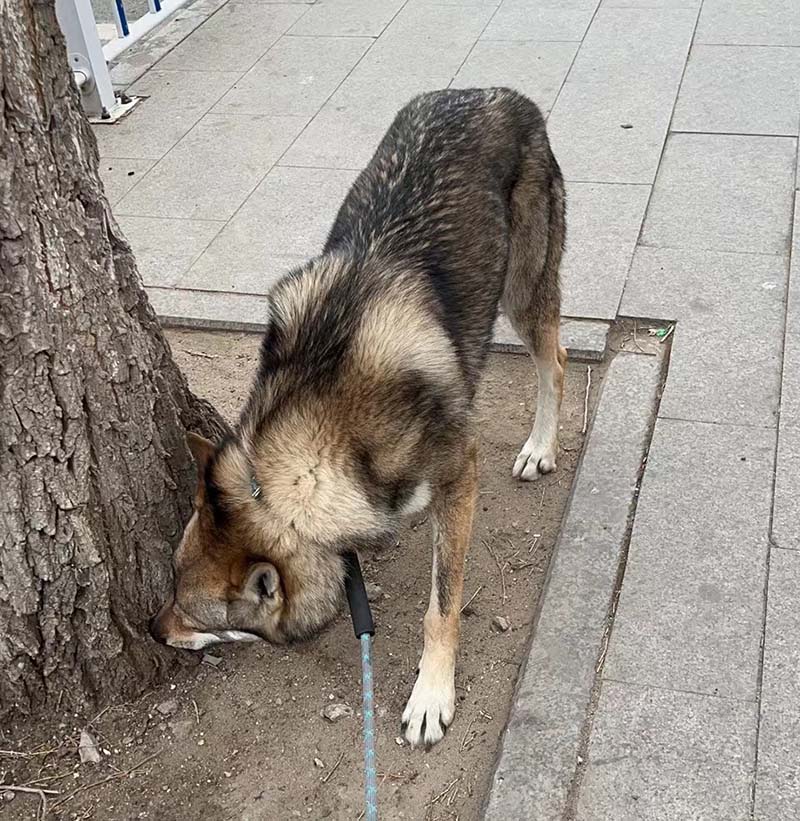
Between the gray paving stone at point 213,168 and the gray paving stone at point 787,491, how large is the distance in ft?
12.0

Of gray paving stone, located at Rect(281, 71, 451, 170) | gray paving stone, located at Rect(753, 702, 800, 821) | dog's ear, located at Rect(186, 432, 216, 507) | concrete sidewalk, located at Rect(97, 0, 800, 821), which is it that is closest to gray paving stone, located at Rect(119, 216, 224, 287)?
concrete sidewalk, located at Rect(97, 0, 800, 821)

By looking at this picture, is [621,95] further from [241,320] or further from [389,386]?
[389,386]

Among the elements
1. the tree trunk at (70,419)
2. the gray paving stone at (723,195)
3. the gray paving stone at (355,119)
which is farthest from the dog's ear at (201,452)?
the gray paving stone at (355,119)

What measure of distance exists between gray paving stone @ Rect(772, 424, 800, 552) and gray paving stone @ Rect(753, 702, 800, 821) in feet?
2.51

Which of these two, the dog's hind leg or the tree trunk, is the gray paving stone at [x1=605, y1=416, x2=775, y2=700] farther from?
the tree trunk

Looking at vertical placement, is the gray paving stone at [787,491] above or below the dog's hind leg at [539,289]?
below

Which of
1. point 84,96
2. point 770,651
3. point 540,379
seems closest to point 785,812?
point 770,651

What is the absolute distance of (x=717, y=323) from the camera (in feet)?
15.5

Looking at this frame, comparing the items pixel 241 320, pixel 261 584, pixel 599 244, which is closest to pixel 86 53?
pixel 241 320

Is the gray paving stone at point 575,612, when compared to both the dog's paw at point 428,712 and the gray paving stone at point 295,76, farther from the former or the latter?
the gray paving stone at point 295,76

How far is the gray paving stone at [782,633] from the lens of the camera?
3.11 metres

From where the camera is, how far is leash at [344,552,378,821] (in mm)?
2586

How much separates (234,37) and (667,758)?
7.51 meters

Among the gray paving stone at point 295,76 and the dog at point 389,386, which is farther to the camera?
the gray paving stone at point 295,76
